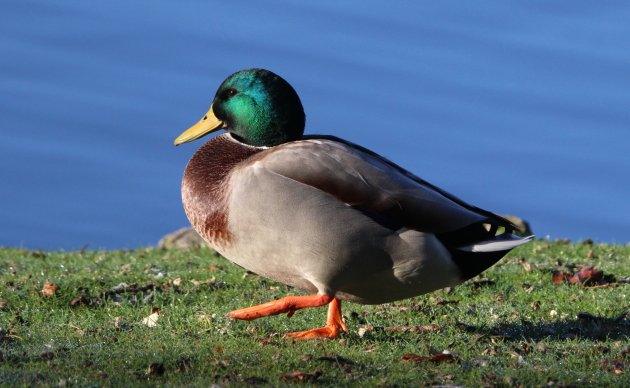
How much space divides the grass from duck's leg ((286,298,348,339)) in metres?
0.09

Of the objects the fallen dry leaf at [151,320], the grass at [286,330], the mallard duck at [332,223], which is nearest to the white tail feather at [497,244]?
the mallard duck at [332,223]

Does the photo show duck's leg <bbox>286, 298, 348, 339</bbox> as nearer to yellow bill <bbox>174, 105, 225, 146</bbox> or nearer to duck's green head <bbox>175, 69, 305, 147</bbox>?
duck's green head <bbox>175, 69, 305, 147</bbox>

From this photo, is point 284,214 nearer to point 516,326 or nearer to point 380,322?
point 380,322

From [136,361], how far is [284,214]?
3.85 ft

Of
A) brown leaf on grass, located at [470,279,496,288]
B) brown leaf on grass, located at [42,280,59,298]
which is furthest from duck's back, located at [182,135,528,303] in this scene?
brown leaf on grass, located at [42,280,59,298]

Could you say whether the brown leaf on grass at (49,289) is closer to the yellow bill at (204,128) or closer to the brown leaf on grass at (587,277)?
the yellow bill at (204,128)

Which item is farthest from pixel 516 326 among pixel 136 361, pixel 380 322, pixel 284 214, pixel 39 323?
pixel 39 323

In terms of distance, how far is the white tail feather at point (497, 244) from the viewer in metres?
6.40

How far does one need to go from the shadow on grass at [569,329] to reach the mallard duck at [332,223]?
1.71ft

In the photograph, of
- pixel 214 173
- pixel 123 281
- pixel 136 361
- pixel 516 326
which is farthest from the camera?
pixel 123 281

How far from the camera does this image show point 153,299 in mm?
8320

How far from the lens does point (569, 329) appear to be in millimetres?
7051

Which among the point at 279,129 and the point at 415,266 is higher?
the point at 279,129

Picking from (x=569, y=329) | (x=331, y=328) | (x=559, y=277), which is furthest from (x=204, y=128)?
(x=559, y=277)
